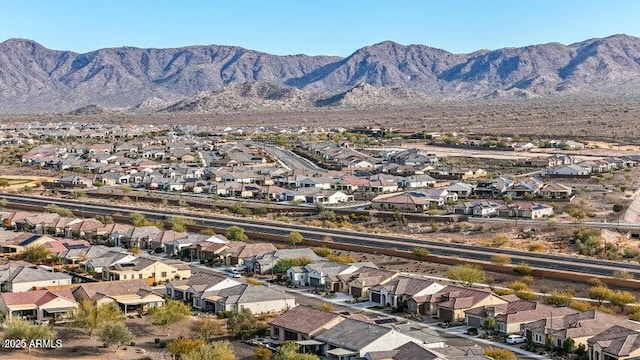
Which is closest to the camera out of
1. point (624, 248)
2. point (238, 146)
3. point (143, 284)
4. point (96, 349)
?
point (96, 349)

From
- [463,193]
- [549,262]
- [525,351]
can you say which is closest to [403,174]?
[463,193]

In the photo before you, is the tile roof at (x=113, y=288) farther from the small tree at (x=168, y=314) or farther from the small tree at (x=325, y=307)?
the small tree at (x=325, y=307)

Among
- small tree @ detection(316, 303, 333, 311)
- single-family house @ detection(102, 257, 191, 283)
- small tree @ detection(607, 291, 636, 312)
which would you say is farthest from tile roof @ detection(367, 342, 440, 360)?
single-family house @ detection(102, 257, 191, 283)

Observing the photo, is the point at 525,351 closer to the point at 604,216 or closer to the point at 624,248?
the point at 624,248

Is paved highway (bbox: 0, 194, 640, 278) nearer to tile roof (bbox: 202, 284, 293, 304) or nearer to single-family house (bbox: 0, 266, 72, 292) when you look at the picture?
tile roof (bbox: 202, 284, 293, 304)

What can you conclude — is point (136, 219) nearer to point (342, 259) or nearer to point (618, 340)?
point (342, 259)

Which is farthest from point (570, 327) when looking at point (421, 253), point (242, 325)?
point (421, 253)

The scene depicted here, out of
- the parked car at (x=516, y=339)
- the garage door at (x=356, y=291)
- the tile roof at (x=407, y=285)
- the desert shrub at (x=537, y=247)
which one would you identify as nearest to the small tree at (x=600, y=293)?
the parked car at (x=516, y=339)
